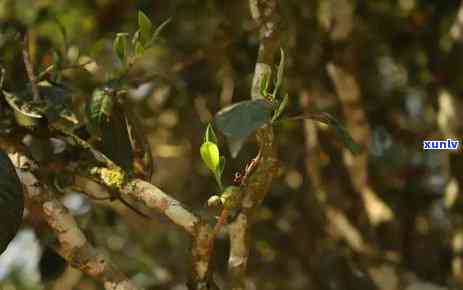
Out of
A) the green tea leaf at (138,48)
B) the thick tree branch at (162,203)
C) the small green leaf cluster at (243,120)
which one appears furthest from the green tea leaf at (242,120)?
the green tea leaf at (138,48)

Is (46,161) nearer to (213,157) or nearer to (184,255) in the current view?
(213,157)

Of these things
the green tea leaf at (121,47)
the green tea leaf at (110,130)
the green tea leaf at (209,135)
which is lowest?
the green tea leaf at (110,130)

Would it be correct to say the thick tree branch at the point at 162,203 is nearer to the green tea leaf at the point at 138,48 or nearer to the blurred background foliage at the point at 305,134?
the green tea leaf at the point at 138,48

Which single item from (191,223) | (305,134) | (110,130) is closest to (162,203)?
(191,223)

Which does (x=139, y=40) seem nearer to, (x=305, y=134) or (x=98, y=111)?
(x=98, y=111)

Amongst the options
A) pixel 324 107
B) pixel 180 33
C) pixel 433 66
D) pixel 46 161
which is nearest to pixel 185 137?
pixel 180 33

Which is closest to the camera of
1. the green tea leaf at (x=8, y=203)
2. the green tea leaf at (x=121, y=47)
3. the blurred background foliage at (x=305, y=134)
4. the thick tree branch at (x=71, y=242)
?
the green tea leaf at (x=8, y=203)
